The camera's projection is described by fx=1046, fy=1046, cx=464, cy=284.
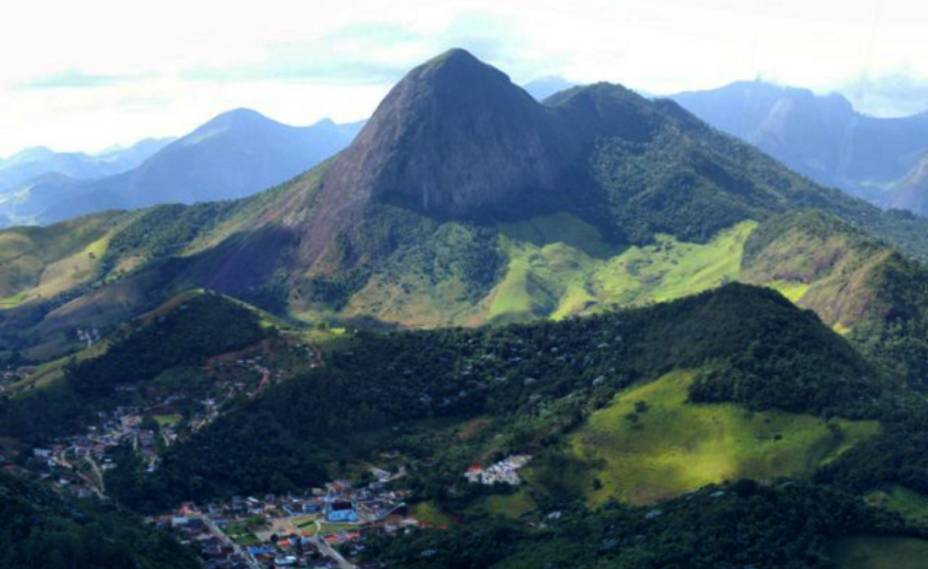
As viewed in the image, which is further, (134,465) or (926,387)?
(926,387)

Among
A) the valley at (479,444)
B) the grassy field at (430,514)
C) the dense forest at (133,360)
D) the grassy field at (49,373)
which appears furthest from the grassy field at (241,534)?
the grassy field at (49,373)

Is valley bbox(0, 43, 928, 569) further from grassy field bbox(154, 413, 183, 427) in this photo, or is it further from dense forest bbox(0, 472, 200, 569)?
grassy field bbox(154, 413, 183, 427)

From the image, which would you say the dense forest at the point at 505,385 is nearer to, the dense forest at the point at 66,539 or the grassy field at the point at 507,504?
the grassy field at the point at 507,504

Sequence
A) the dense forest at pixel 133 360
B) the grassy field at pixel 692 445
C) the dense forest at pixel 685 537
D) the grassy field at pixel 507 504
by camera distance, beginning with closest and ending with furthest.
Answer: the dense forest at pixel 685 537 → the grassy field at pixel 507 504 → the grassy field at pixel 692 445 → the dense forest at pixel 133 360

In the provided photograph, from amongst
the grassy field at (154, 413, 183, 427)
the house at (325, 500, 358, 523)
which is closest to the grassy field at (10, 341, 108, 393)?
the grassy field at (154, 413, 183, 427)

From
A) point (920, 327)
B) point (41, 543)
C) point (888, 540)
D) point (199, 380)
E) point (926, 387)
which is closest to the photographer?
point (41, 543)

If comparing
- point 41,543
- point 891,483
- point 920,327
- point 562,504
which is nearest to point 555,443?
point 562,504

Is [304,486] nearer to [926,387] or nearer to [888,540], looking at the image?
[888,540]
